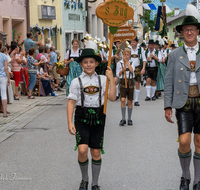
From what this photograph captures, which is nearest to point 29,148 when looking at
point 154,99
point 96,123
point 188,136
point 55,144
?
point 55,144

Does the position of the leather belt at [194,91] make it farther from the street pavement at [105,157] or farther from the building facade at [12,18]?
the building facade at [12,18]

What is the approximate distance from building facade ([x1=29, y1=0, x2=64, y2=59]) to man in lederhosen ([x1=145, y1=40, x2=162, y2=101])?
935 centimetres

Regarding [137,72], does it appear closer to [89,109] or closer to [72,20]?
[89,109]

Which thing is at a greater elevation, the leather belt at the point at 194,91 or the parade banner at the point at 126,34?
the parade banner at the point at 126,34

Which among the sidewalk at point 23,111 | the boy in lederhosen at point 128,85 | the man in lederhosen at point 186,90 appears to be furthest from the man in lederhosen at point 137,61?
the man in lederhosen at point 186,90

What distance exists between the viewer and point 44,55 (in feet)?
57.8

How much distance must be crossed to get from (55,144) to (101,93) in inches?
121

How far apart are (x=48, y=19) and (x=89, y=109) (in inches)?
834

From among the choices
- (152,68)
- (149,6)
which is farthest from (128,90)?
(149,6)

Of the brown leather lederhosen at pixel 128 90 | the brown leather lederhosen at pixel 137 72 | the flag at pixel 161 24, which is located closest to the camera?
the brown leather lederhosen at pixel 128 90

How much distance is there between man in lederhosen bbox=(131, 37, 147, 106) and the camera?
529 inches

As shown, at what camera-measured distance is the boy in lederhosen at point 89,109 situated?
4.74 metres

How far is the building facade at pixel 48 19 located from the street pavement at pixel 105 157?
13253 millimetres

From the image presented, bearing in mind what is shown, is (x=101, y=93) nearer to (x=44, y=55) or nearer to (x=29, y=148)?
(x=29, y=148)
